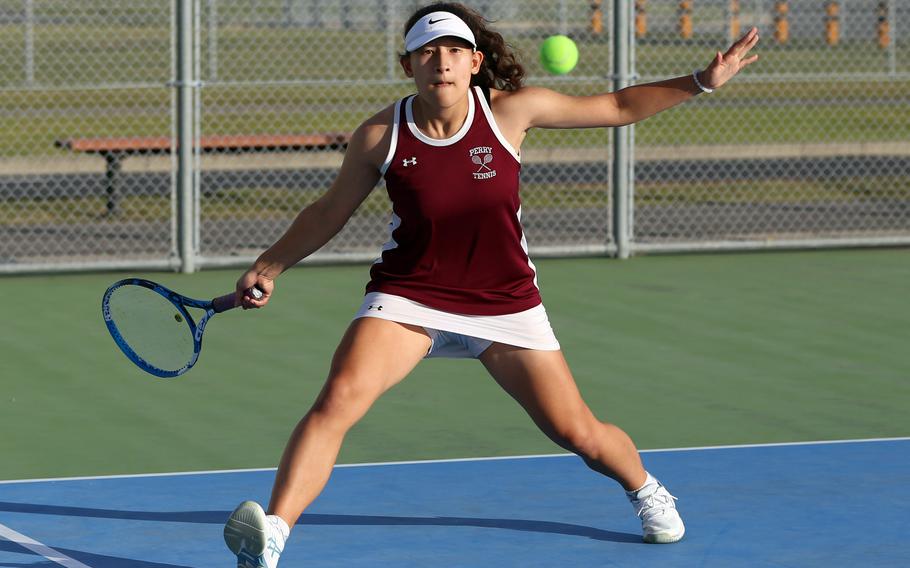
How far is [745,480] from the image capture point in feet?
23.4

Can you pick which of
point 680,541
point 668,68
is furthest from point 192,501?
point 668,68

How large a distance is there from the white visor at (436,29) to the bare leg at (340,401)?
2.83ft

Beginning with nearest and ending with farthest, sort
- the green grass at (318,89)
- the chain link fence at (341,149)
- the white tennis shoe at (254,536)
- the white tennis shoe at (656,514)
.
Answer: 1. the white tennis shoe at (254,536)
2. the white tennis shoe at (656,514)
3. the chain link fence at (341,149)
4. the green grass at (318,89)

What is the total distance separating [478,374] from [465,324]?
3317mm

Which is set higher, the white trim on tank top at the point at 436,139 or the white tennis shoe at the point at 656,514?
the white trim on tank top at the point at 436,139

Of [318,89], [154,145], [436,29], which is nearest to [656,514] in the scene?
[436,29]


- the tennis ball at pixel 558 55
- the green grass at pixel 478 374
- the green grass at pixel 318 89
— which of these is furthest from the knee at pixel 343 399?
the green grass at pixel 318 89

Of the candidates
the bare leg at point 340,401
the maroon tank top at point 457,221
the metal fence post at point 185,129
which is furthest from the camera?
the metal fence post at point 185,129

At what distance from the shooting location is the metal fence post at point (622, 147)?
12.7m

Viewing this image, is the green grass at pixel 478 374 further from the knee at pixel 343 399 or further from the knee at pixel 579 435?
the knee at pixel 343 399

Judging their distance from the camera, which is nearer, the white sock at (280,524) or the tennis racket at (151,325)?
the white sock at (280,524)

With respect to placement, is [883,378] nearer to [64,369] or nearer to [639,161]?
[64,369]

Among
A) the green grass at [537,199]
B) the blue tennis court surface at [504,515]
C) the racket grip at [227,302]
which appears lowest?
Answer: the blue tennis court surface at [504,515]

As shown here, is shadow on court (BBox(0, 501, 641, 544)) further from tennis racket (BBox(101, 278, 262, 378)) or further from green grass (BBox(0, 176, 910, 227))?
green grass (BBox(0, 176, 910, 227))
